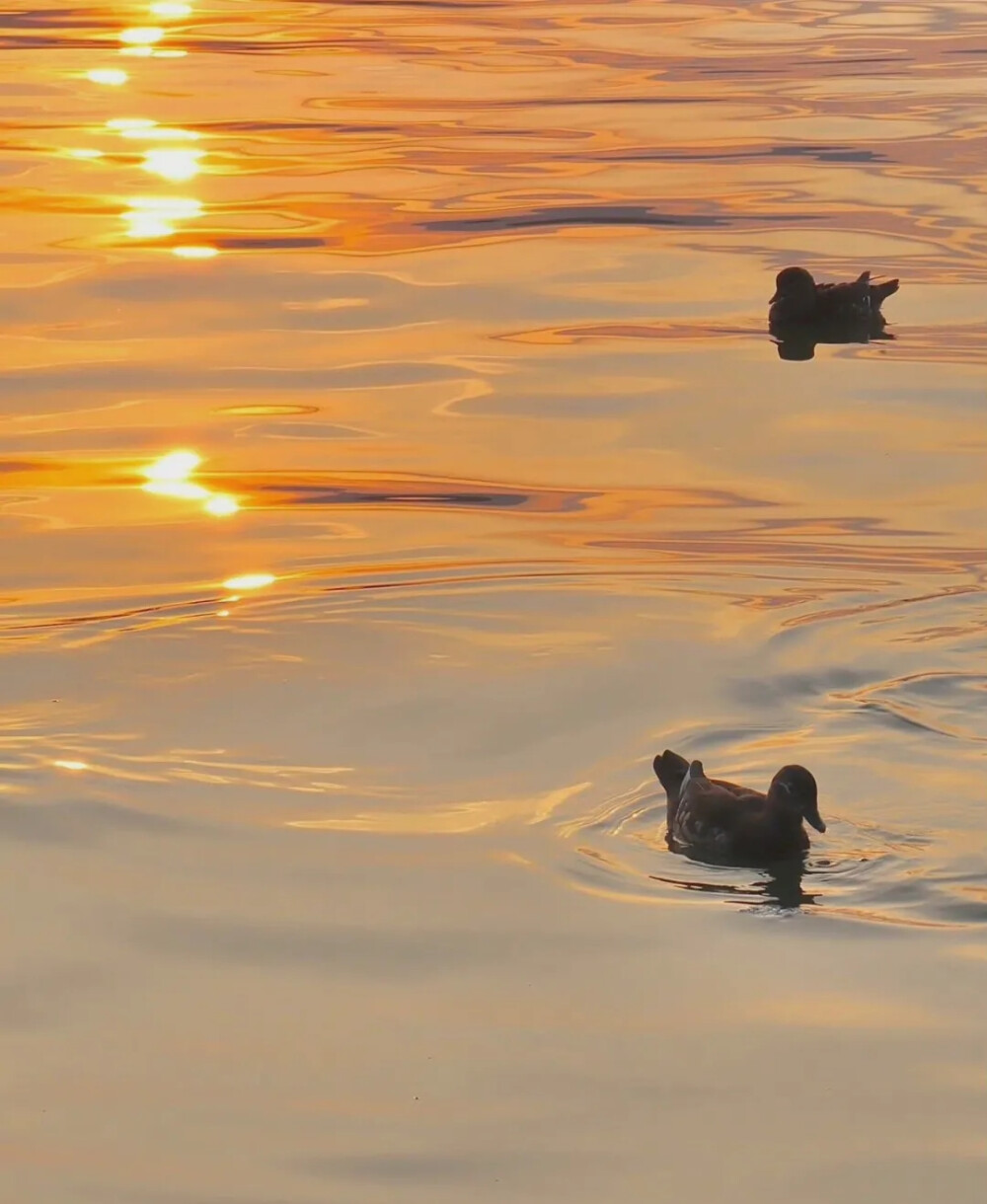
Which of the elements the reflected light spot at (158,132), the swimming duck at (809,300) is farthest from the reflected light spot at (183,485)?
the reflected light spot at (158,132)

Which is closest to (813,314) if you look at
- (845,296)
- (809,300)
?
(809,300)

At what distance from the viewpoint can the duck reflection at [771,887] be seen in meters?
7.30

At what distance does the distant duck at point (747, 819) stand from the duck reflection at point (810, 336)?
23.1 feet

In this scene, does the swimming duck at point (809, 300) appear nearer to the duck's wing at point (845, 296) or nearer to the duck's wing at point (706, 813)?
the duck's wing at point (845, 296)

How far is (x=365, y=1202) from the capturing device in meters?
5.63

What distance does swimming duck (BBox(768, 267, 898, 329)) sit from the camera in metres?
14.7

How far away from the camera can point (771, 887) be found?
744 cm

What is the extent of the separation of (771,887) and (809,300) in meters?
7.86

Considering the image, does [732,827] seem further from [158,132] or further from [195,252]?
[158,132]

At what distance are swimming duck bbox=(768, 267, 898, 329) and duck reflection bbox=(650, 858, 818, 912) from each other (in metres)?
7.61

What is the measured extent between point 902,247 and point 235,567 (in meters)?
8.14

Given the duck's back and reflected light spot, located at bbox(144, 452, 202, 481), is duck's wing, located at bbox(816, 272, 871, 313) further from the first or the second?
the duck's back

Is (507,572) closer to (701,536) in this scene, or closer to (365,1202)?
(701,536)

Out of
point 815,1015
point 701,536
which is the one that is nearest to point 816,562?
point 701,536
